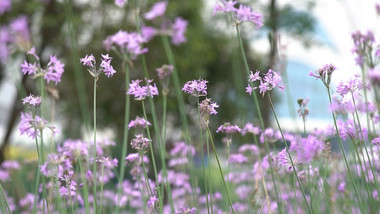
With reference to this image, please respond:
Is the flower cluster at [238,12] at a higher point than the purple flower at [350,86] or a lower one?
higher

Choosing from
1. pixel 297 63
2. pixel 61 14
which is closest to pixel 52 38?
pixel 61 14

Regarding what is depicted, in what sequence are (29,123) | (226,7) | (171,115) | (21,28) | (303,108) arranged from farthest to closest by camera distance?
(171,115), (303,108), (226,7), (29,123), (21,28)

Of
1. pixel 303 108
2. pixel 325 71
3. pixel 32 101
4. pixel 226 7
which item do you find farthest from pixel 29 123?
pixel 303 108

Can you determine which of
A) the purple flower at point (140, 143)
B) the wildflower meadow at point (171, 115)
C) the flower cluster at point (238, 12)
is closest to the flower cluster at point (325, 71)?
the wildflower meadow at point (171, 115)

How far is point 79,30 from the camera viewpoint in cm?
1110

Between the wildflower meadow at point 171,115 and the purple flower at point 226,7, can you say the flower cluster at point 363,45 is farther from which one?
the purple flower at point 226,7

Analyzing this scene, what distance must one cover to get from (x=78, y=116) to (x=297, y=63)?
22458mm

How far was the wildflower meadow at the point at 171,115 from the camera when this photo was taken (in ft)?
5.59

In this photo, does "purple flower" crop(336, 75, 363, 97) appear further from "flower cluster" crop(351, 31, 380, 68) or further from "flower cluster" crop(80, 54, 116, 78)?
"flower cluster" crop(80, 54, 116, 78)

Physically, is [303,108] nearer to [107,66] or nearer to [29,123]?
[107,66]

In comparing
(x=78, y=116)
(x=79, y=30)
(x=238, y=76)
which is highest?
Answer: (x=79, y=30)

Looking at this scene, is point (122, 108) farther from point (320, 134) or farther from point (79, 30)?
point (320, 134)

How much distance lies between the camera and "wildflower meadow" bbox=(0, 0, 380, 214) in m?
1.70

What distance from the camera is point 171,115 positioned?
57.2ft
